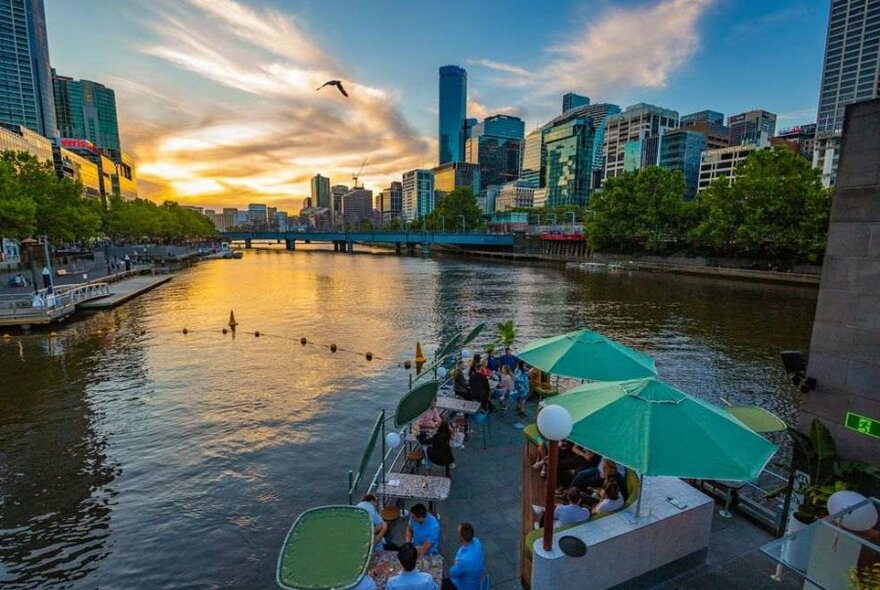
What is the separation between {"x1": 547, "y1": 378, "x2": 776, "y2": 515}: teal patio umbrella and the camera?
5.33 meters

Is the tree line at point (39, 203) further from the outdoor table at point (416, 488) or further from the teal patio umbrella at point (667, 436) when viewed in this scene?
the teal patio umbrella at point (667, 436)

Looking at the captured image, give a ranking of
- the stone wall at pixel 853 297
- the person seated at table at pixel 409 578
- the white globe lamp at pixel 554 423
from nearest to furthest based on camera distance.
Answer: the white globe lamp at pixel 554 423 → the person seated at table at pixel 409 578 → the stone wall at pixel 853 297

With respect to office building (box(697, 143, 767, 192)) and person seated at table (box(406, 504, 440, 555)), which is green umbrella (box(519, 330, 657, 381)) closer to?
person seated at table (box(406, 504, 440, 555))

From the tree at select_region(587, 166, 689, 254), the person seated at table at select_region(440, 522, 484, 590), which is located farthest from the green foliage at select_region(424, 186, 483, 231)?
the person seated at table at select_region(440, 522, 484, 590)

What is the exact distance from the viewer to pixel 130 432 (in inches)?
560

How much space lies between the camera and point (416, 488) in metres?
8.20

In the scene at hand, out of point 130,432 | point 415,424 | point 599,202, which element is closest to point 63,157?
point 599,202

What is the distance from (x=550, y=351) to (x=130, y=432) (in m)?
13.5

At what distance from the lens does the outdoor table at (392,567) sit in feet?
20.8

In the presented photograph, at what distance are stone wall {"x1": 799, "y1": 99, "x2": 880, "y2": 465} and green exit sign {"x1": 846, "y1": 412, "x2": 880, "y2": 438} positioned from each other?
0.26 feet

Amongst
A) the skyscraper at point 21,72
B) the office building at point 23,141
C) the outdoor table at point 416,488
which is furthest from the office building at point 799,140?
the skyscraper at point 21,72

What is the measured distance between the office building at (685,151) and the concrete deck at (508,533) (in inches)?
8105

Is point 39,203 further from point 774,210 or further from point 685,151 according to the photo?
point 685,151

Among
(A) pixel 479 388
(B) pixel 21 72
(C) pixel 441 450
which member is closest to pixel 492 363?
(A) pixel 479 388
